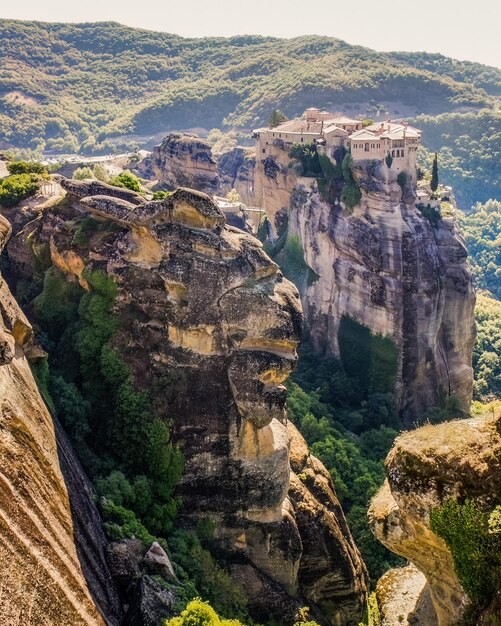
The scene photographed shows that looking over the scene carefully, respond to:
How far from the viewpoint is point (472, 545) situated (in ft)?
45.2

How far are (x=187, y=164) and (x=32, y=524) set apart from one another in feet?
199

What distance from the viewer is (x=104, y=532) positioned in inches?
830

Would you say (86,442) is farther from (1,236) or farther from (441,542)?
(441,542)

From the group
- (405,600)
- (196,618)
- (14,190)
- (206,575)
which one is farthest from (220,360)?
(14,190)

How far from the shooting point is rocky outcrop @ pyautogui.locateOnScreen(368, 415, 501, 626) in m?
13.8

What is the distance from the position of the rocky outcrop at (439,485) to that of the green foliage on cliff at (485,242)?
318 ft

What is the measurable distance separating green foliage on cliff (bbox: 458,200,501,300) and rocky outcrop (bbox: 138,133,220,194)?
2053 inches

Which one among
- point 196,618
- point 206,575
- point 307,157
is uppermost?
point 307,157

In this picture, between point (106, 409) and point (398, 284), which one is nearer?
point (106, 409)

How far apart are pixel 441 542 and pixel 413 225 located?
135 feet

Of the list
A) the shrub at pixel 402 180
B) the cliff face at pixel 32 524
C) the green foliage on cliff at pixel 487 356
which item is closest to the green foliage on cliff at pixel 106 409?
the cliff face at pixel 32 524

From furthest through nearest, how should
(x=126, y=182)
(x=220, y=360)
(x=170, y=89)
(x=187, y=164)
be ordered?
(x=170, y=89)
(x=187, y=164)
(x=126, y=182)
(x=220, y=360)

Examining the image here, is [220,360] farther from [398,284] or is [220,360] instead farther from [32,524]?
[398,284]

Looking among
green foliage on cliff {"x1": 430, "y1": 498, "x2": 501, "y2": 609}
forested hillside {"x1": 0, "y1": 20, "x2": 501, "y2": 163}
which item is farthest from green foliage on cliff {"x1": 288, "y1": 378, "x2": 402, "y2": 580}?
forested hillside {"x1": 0, "y1": 20, "x2": 501, "y2": 163}
